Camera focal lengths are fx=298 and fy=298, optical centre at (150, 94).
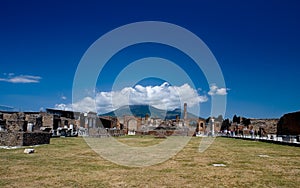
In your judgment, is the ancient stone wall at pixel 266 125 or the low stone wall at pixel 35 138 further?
the ancient stone wall at pixel 266 125

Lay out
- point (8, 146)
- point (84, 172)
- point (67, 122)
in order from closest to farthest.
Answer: point (84, 172) → point (8, 146) → point (67, 122)

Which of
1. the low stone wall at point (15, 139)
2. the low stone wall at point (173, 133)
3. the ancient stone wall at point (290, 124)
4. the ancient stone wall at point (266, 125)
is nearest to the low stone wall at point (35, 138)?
the low stone wall at point (15, 139)

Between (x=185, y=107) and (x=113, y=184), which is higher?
(x=185, y=107)

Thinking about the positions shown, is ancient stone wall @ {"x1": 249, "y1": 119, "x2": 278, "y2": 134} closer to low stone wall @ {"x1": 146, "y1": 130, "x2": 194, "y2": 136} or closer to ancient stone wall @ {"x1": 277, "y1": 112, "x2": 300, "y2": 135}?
ancient stone wall @ {"x1": 277, "y1": 112, "x2": 300, "y2": 135}

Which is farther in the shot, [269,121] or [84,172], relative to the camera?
[269,121]

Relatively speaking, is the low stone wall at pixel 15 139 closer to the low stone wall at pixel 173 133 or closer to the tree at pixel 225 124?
the low stone wall at pixel 173 133

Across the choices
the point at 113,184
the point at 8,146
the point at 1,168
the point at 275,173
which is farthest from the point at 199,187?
the point at 8,146

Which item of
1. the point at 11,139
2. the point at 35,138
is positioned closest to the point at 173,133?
the point at 35,138

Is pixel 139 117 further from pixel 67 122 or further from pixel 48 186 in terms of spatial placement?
pixel 48 186

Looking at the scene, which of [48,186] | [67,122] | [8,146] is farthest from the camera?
[67,122]

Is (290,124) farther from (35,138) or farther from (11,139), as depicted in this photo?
(11,139)

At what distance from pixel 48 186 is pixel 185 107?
65.4 metres

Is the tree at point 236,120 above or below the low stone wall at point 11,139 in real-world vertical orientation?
above

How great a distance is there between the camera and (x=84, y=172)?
9180 mm
